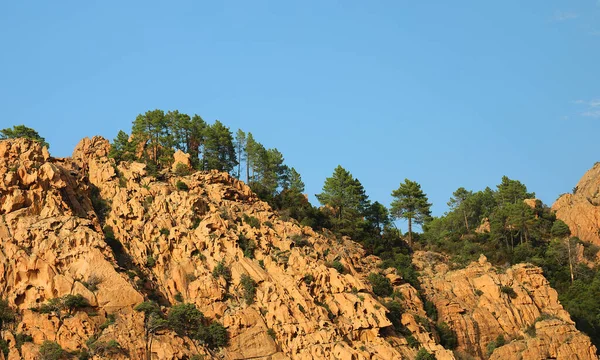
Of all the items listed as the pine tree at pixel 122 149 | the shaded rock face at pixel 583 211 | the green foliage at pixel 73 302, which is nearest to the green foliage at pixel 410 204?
the shaded rock face at pixel 583 211

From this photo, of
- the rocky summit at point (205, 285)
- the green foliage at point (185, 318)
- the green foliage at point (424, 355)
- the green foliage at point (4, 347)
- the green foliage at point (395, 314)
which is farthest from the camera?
the green foliage at point (395, 314)

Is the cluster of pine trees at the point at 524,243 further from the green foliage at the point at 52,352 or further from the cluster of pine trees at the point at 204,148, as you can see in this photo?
the green foliage at the point at 52,352

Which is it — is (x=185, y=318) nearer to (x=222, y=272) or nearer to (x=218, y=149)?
(x=222, y=272)

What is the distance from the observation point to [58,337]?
6044cm

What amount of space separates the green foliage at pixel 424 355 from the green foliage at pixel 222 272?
16219 millimetres

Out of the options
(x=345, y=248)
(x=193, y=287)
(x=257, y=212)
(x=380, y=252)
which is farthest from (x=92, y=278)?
(x=380, y=252)

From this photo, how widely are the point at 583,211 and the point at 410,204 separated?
65.3ft

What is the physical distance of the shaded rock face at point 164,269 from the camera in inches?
2474

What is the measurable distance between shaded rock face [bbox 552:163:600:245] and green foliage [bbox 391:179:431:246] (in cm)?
1653

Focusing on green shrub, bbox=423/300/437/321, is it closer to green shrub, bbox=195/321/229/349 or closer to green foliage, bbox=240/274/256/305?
green foliage, bbox=240/274/256/305

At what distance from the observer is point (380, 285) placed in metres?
77.9

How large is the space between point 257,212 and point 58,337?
24707mm

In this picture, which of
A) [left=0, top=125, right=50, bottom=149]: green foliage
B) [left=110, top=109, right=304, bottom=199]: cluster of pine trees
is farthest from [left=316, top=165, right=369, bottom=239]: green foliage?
[left=0, top=125, right=50, bottom=149]: green foliage

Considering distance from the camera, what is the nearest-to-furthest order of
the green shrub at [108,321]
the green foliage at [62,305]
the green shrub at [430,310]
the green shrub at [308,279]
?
the green foliage at [62,305] → the green shrub at [108,321] → the green shrub at [308,279] → the green shrub at [430,310]
